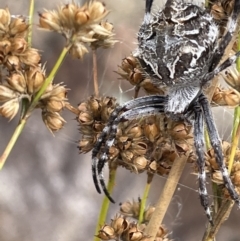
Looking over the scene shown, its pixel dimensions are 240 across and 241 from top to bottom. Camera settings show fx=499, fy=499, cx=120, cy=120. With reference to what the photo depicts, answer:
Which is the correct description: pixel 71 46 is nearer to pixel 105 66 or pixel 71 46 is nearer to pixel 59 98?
pixel 59 98

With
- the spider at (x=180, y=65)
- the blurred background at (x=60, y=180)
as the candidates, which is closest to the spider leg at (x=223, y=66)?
the spider at (x=180, y=65)

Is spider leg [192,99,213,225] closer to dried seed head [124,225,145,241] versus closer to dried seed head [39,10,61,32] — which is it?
dried seed head [124,225,145,241]

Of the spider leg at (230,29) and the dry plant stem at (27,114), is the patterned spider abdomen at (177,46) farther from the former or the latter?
the dry plant stem at (27,114)

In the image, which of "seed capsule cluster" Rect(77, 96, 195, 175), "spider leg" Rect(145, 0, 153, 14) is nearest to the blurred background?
"spider leg" Rect(145, 0, 153, 14)

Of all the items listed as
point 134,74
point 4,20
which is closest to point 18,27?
point 4,20

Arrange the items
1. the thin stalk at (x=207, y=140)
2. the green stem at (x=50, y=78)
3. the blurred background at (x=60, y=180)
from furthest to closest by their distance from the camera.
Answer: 1. the blurred background at (x=60, y=180)
2. the thin stalk at (x=207, y=140)
3. the green stem at (x=50, y=78)

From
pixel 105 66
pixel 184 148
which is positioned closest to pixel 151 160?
pixel 184 148

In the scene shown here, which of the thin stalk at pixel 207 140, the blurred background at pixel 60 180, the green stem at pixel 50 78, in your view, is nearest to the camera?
the green stem at pixel 50 78
